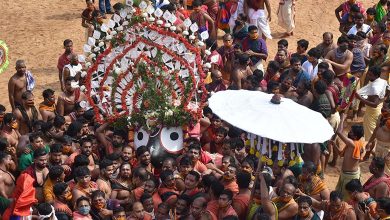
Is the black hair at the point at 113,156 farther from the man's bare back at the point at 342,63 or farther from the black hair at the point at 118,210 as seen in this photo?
the man's bare back at the point at 342,63

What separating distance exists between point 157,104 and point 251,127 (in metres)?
2.75

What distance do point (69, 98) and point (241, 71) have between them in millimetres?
2727

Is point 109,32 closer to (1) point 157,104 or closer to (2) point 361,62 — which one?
(1) point 157,104

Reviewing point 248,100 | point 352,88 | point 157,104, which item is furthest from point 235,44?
point 248,100

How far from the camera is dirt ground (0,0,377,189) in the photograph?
1427 centimetres

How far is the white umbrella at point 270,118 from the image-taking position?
23.0ft

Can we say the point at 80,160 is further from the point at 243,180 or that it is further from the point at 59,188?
the point at 243,180

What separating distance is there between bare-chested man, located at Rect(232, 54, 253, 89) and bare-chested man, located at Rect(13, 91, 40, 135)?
3.11 meters

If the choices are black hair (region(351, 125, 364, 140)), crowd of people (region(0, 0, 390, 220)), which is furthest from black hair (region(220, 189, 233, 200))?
black hair (region(351, 125, 364, 140))

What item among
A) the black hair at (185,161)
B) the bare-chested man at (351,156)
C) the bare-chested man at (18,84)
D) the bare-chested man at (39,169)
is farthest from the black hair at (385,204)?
the bare-chested man at (18,84)

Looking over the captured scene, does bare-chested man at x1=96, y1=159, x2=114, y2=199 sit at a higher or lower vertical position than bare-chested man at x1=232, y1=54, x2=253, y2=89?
lower

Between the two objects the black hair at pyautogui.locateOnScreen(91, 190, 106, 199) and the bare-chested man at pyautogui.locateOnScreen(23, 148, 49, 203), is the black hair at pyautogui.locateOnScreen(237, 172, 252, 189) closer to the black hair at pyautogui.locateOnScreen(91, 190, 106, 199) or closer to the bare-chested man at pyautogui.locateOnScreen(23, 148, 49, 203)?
the black hair at pyautogui.locateOnScreen(91, 190, 106, 199)

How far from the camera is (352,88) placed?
36.7ft

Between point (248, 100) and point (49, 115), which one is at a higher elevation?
point (248, 100)
